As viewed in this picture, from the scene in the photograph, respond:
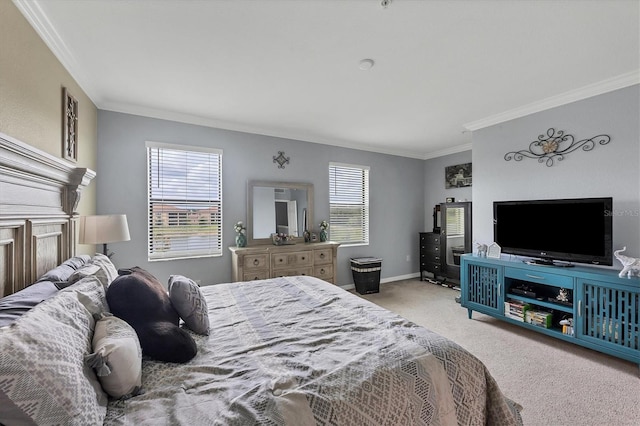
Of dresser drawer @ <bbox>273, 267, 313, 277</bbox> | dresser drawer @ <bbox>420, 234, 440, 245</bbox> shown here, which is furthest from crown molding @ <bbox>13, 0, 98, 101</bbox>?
dresser drawer @ <bbox>420, 234, 440, 245</bbox>

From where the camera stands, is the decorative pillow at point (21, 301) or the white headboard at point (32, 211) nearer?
the decorative pillow at point (21, 301)

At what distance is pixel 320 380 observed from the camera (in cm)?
105

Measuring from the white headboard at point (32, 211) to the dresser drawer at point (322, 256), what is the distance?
2678 millimetres

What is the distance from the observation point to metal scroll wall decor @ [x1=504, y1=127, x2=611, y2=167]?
9.24 ft

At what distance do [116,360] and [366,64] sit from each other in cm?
245

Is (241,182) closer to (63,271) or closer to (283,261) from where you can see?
(283,261)

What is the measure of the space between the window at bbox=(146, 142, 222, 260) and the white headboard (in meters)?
1.31

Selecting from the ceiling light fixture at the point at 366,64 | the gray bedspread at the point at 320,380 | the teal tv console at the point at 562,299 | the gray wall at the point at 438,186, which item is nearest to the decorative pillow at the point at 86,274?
the gray bedspread at the point at 320,380

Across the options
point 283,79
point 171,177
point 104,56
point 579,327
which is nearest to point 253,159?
point 171,177

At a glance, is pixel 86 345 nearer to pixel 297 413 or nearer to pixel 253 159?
pixel 297 413

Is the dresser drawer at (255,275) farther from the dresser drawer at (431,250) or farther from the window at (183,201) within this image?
the dresser drawer at (431,250)

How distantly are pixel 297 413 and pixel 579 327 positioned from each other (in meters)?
3.00

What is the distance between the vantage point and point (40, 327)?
0.85 m

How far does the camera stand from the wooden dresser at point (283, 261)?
11.5 feet
